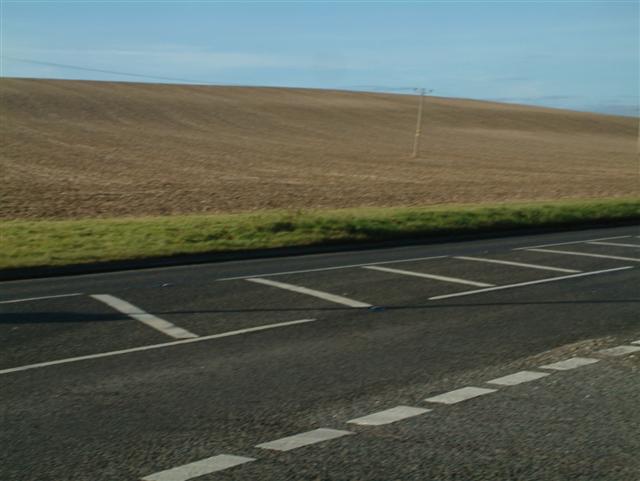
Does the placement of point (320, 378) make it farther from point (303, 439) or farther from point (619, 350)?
point (619, 350)

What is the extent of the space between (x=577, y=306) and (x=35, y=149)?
34747 millimetres

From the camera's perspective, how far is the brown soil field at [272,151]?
29.2 meters

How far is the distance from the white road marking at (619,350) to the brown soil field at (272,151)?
1708 cm

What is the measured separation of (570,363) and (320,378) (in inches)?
89.2

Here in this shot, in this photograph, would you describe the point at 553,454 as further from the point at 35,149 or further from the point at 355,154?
the point at 355,154

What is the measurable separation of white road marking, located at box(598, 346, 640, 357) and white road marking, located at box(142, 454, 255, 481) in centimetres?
430

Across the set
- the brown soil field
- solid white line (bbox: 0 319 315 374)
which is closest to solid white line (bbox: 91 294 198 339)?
solid white line (bbox: 0 319 315 374)

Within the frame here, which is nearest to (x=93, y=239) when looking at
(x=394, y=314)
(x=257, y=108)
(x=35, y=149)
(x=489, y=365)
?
(x=394, y=314)

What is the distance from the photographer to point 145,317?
10.7 meters

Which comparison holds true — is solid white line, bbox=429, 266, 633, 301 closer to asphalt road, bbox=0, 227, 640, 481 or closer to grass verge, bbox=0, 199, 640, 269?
asphalt road, bbox=0, 227, 640, 481

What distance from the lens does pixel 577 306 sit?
37.8ft

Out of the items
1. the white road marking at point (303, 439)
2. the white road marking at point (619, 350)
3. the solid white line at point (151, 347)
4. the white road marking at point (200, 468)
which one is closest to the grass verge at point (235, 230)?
the solid white line at point (151, 347)

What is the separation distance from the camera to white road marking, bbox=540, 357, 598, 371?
26.5 ft

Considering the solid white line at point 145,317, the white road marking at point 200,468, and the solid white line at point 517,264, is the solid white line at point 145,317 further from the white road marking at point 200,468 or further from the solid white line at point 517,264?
the solid white line at point 517,264
